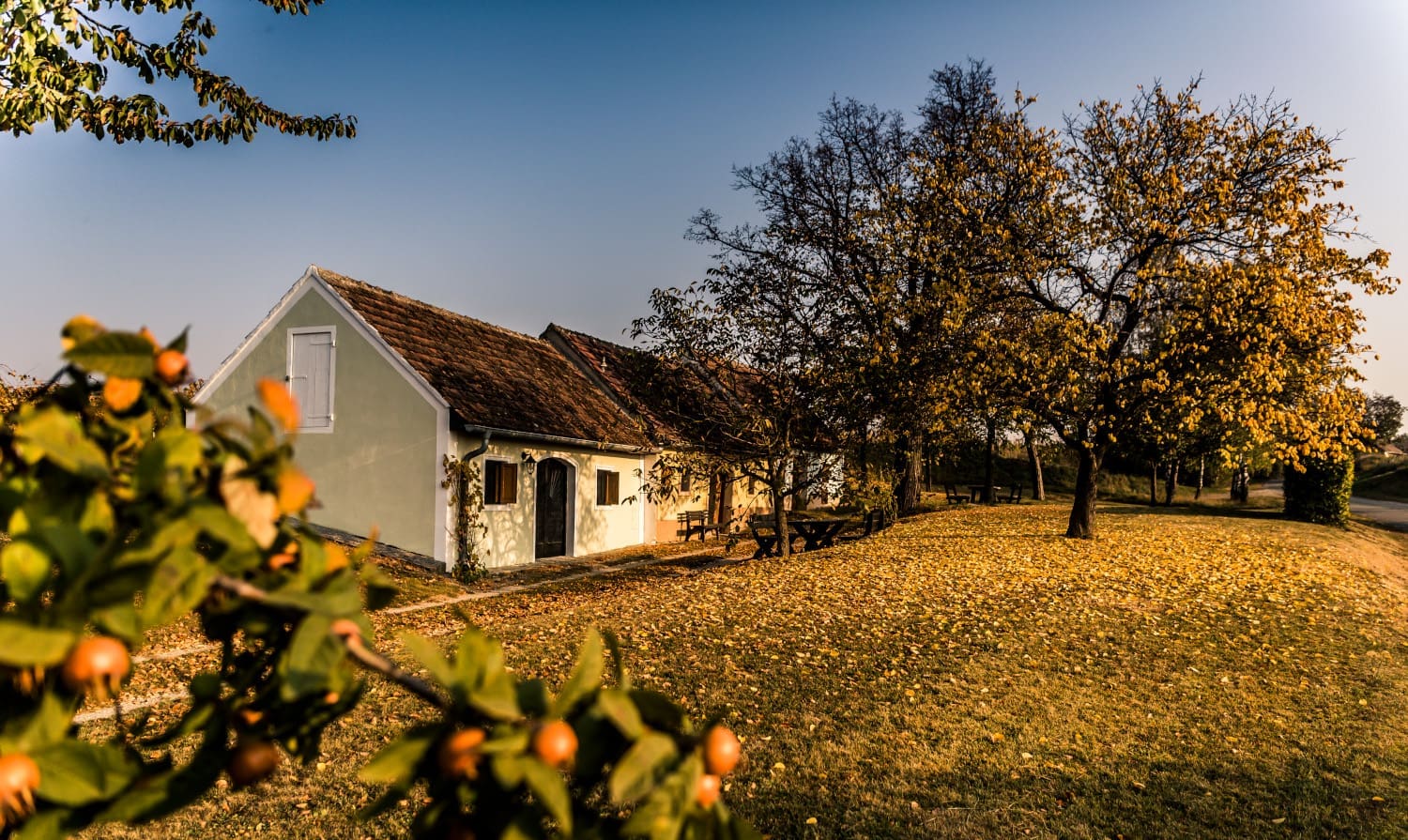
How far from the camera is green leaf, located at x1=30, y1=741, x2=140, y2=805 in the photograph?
3.24ft

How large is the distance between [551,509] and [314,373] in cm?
648

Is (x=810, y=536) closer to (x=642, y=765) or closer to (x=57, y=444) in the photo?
(x=642, y=765)

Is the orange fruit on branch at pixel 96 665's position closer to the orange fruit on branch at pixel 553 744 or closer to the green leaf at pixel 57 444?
the green leaf at pixel 57 444

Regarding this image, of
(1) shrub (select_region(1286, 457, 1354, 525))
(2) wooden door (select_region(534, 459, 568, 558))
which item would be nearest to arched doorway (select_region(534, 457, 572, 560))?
(2) wooden door (select_region(534, 459, 568, 558))

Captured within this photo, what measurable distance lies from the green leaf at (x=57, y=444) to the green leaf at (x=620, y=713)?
2.20 ft

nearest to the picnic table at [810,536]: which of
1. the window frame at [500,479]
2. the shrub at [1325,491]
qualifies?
the window frame at [500,479]

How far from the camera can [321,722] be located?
125cm

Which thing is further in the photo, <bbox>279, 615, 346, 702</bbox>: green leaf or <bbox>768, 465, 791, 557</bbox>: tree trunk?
<bbox>768, 465, 791, 557</bbox>: tree trunk

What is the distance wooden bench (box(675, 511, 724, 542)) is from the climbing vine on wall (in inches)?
326

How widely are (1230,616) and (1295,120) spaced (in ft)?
39.2

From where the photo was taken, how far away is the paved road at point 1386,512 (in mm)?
27781

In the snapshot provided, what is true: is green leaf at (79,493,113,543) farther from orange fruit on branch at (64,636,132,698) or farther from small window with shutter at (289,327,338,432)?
small window with shutter at (289,327,338,432)

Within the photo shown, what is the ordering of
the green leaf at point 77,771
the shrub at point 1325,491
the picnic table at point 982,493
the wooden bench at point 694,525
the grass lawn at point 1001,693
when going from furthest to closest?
the picnic table at point 982,493
the wooden bench at point 694,525
the shrub at point 1325,491
the grass lawn at point 1001,693
the green leaf at point 77,771

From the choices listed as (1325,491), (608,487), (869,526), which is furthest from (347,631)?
(1325,491)
